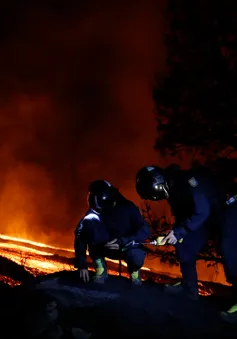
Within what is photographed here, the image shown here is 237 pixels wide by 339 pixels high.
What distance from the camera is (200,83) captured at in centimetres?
934

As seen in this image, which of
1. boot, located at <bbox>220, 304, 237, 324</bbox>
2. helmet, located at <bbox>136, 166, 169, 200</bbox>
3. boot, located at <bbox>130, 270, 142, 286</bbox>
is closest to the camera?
boot, located at <bbox>220, 304, 237, 324</bbox>

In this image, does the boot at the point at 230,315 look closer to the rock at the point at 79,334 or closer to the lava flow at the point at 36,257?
the rock at the point at 79,334

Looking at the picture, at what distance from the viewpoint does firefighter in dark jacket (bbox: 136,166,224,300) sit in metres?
5.29

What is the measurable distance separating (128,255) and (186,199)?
1.11 meters

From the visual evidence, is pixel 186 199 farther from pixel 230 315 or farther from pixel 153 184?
pixel 230 315

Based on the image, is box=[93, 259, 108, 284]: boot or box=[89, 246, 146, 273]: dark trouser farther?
box=[93, 259, 108, 284]: boot

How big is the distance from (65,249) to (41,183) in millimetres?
3038

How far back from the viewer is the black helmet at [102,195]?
566 cm

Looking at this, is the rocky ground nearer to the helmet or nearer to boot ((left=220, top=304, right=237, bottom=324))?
boot ((left=220, top=304, right=237, bottom=324))

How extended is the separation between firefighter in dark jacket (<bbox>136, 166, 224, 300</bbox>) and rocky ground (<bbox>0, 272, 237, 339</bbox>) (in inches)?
28.1

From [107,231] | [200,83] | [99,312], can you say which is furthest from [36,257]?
[99,312]

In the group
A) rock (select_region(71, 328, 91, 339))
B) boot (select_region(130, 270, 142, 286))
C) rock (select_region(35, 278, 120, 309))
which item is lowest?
rock (select_region(71, 328, 91, 339))

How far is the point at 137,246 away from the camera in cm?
580

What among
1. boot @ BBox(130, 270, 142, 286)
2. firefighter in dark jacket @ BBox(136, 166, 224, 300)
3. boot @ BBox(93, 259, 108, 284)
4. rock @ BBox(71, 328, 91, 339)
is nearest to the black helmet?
firefighter in dark jacket @ BBox(136, 166, 224, 300)
